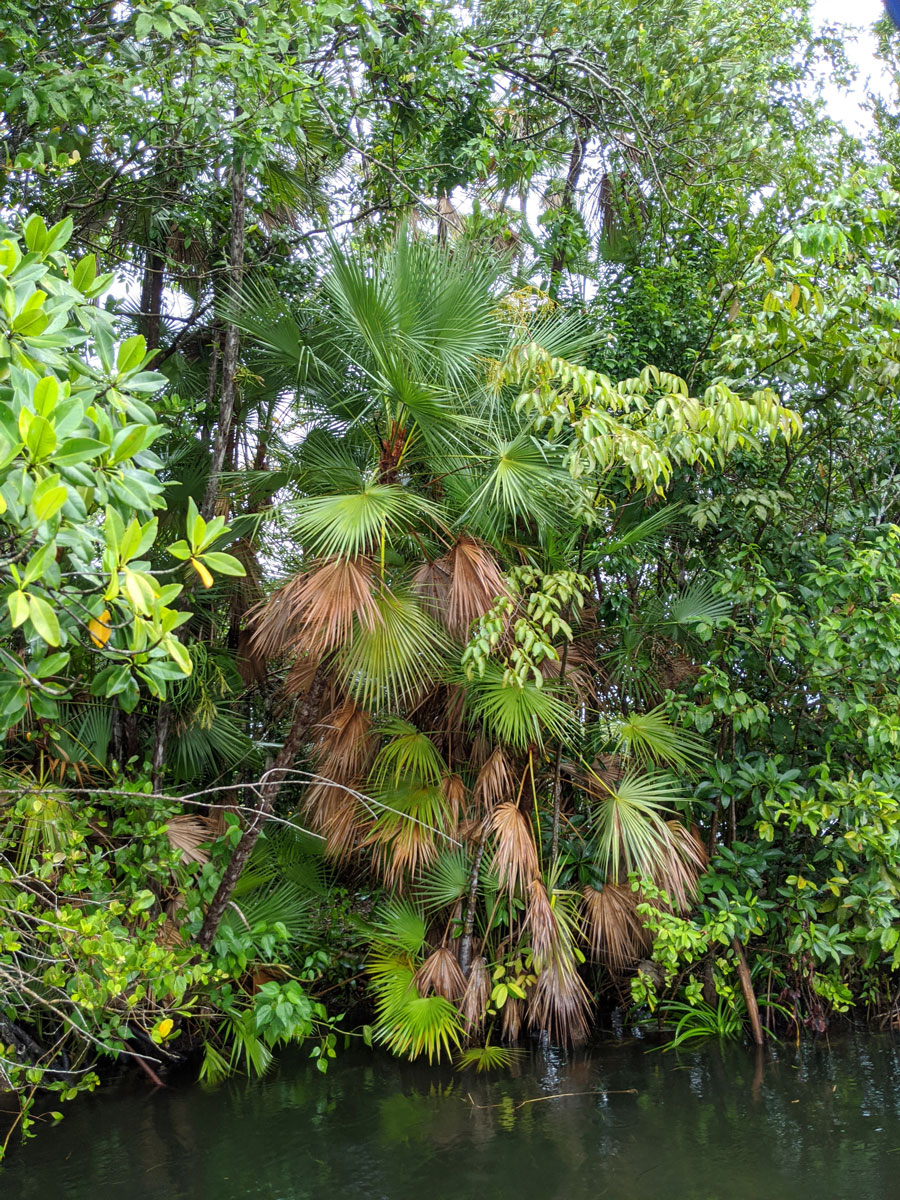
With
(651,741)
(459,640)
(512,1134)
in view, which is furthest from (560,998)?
(459,640)

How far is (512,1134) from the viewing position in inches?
171

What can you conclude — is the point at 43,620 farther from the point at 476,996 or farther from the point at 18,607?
the point at 476,996

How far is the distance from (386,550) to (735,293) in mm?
2837

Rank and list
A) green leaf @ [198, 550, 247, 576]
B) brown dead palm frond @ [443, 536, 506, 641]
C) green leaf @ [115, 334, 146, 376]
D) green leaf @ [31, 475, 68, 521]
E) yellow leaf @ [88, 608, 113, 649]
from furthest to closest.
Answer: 1. brown dead palm frond @ [443, 536, 506, 641]
2. green leaf @ [115, 334, 146, 376]
3. green leaf @ [198, 550, 247, 576]
4. yellow leaf @ [88, 608, 113, 649]
5. green leaf @ [31, 475, 68, 521]

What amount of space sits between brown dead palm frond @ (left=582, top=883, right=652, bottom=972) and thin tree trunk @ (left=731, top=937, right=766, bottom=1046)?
1.71ft

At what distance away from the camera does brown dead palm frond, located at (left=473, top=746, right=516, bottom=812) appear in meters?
5.37

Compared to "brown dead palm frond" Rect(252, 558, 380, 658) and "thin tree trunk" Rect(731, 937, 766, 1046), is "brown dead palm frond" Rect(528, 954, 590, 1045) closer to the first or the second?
"thin tree trunk" Rect(731, 937, 766, 1046)

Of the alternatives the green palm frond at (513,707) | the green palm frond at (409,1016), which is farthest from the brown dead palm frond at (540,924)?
the green palm frond at (513,707)

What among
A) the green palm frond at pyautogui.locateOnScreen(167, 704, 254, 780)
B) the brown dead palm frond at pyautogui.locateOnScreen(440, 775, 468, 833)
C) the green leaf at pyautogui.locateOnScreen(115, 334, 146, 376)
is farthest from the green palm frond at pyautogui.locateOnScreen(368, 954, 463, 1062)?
the green leaf at pyautogui.locateOnScreen(115, 334, 146, 376)

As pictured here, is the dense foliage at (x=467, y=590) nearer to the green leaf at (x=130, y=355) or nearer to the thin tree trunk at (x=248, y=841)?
the thin tree trunk at (x=248, y=841)

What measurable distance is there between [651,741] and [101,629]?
3.88 metres

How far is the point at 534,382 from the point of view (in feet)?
16.4

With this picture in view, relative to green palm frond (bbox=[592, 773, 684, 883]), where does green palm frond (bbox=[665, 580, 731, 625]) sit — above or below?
above

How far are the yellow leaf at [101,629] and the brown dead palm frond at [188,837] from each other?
3021 millimetres
